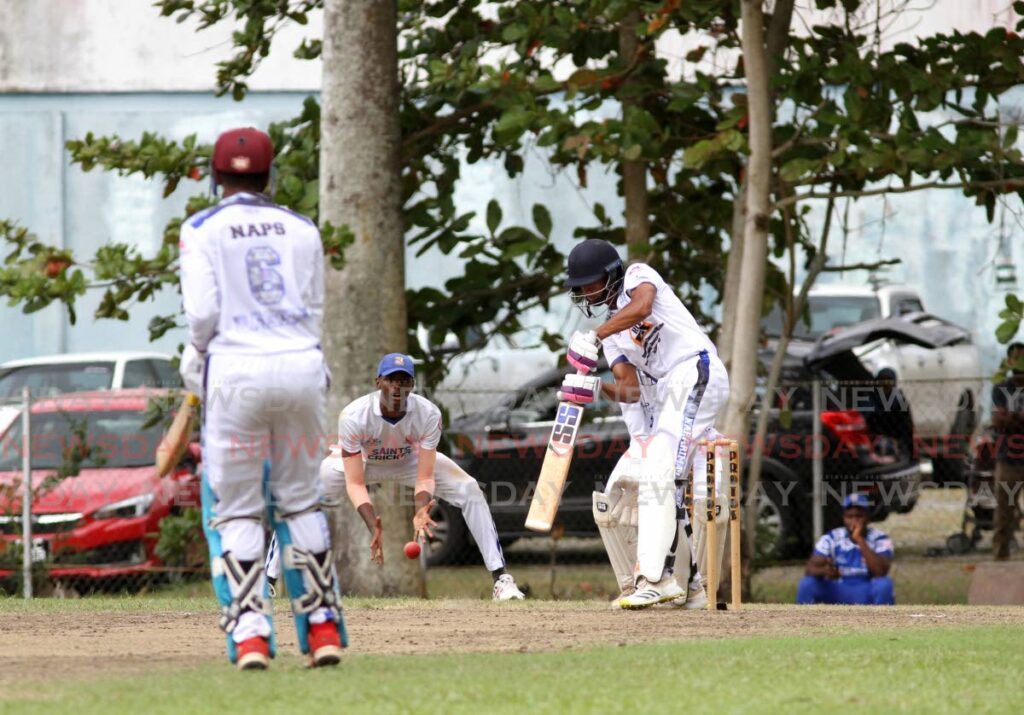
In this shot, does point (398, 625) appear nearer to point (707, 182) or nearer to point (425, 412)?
point (425, 412)

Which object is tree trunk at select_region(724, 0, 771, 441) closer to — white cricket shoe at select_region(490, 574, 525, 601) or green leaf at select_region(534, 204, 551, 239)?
green leaf at select_region(534, 204, 551, 239)

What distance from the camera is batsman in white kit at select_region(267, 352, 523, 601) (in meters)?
11.4

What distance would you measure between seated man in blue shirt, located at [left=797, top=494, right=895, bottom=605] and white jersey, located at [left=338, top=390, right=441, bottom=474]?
3.56m

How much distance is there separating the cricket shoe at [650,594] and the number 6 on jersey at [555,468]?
0.56 meters

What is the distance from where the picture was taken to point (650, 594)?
9.30 m

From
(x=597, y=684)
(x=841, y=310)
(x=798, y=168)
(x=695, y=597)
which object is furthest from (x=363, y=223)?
(x=841, y=310)

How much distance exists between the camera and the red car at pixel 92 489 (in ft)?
46.7

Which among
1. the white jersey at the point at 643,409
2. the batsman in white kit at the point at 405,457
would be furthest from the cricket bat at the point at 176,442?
the batsman in white kit at the point at 405,457

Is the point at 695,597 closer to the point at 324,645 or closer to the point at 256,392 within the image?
the point at 324,645

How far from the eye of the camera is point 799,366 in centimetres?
1762

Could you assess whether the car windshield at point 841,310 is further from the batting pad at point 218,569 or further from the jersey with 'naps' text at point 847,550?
the batting pad at point 218,569

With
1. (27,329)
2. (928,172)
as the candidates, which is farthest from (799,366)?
(27,329)

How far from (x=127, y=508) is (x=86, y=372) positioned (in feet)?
21.4

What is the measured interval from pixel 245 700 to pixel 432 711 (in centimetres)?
65
